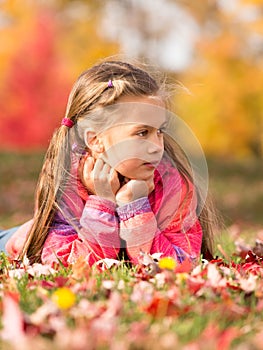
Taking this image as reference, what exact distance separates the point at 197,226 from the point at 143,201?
37 cm

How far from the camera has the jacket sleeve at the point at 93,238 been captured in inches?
112

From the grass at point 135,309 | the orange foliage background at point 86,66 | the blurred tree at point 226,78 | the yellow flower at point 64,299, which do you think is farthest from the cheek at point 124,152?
the orange foliage background at point 86,66

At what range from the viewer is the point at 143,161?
111 inches

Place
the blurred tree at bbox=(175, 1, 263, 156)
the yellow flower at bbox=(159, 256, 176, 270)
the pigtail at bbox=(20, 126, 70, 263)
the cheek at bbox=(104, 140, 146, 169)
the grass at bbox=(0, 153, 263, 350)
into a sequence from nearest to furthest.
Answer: the grass at bbox=(0, 153, 263, 350), the yellow flower at bbox=(159, 256, 176, 270), the cheek at bbox=(104, 140, 146, 169), the pigtail at bbox=(20, 126, 70, 263), the blurred tree at bbox=(175, 1, 263, 156)

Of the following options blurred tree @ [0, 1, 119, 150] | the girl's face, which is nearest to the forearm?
the girl's face

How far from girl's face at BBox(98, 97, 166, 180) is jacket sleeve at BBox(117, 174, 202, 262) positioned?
0.49 ft

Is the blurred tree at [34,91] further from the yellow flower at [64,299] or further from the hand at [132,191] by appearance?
the yellow flower at [64,299]

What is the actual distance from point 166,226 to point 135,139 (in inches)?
17.4

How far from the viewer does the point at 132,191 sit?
2.83 metres

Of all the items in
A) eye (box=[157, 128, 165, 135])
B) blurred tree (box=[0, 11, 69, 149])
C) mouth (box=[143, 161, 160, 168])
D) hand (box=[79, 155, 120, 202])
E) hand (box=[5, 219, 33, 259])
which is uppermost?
eye (box=[157, 128, 165, 135])

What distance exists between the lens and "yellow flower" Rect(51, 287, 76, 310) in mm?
1867

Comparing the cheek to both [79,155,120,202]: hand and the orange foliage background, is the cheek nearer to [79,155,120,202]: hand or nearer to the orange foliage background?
[79,155,120,202]: hand

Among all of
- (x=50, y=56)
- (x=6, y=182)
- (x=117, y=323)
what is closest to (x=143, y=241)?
(x=117, y=323)

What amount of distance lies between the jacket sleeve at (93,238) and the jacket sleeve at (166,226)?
0.17 feet
